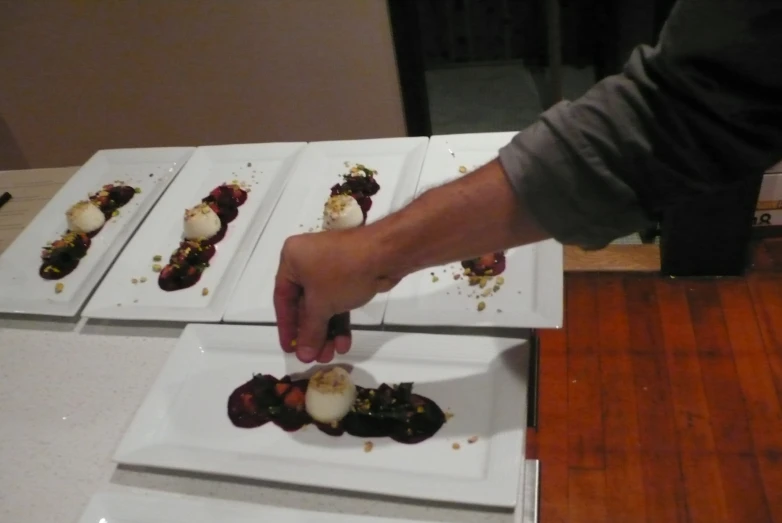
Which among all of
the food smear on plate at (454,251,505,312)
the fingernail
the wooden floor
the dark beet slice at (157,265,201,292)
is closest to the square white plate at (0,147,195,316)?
the dark beet slice at (157,265,201,292)

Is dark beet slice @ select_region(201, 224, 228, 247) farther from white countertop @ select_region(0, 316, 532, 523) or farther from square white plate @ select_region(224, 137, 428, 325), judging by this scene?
white countertop @ select_region(0, 316, 532, 523)

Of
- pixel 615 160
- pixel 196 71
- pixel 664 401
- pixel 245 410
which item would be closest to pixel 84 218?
pixel 245 410

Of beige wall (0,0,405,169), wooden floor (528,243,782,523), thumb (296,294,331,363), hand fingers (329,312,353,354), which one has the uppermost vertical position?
thumb (296,294,331,363)

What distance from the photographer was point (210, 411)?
3.52 feet

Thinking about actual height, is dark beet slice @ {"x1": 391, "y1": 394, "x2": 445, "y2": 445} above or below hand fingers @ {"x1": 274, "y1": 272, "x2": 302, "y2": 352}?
below

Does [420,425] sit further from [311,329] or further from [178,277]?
[178,277]

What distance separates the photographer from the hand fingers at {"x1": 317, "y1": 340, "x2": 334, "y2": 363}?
3.52ft

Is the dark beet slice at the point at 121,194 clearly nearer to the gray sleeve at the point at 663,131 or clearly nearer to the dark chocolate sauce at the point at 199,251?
the dark chocolate sauce at the point at 199,251

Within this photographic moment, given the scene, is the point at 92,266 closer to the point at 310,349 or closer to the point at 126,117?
the point at 310,349

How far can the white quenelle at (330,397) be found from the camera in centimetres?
101

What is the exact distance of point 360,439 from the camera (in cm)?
100

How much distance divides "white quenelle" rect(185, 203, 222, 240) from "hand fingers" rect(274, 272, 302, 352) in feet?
1.55

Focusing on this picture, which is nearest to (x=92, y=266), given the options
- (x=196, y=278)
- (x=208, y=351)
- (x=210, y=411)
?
(x=196, y=278)

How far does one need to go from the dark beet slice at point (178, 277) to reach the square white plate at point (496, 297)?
42 cm
